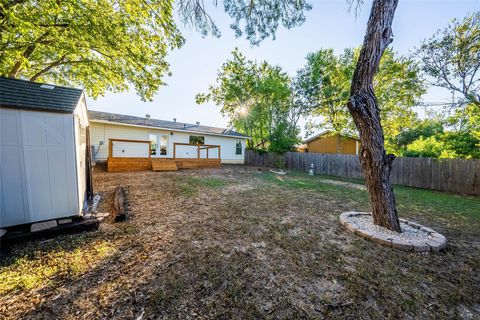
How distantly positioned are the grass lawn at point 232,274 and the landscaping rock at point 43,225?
187mm

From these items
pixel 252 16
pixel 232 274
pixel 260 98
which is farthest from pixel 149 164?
pixel 260 98

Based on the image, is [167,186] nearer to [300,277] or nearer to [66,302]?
[66,302]

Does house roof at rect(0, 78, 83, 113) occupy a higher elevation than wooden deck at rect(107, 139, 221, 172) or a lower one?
higher

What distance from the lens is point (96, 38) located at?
5.12 meters

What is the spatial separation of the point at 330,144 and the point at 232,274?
800 inches

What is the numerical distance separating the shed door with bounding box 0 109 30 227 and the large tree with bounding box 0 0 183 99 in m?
3.07

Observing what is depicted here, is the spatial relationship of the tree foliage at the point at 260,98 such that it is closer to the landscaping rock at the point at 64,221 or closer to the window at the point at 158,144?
the window at the point at 158,144

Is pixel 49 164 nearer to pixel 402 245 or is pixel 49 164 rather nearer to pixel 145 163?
pixel 402 245

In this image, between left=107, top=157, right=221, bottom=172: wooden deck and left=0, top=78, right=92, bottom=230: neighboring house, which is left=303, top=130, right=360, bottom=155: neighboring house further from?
left=0, top=78, right=92, bottom=230: neighboring house

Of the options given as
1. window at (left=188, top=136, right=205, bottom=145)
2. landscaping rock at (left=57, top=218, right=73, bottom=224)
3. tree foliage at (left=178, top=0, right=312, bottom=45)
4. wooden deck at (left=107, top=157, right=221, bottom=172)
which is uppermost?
tree foliage at (left=178, top=0, right=312, bottom=45)

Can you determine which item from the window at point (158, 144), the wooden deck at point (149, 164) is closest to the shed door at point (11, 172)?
the wooden deck at point (149, 164)

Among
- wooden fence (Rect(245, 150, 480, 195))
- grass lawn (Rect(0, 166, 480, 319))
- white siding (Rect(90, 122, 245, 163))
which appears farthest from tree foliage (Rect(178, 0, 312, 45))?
white siding (Rect(90, 122, 245, 163))

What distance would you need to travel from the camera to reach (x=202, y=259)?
86.4 inches

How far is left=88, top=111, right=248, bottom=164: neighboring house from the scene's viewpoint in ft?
35.4
